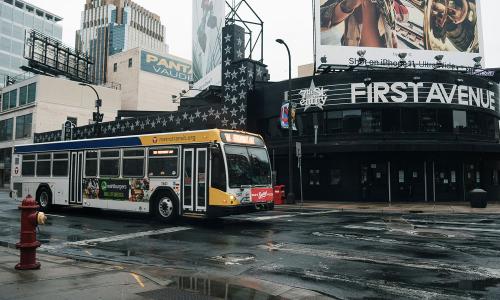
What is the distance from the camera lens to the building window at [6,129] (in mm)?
64312

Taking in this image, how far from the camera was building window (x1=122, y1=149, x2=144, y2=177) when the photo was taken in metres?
15.5

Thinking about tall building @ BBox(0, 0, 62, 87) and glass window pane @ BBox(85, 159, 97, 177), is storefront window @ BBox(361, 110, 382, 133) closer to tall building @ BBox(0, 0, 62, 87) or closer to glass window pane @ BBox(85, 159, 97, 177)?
glass window pane @ BBox(85, 159, 97, 177)

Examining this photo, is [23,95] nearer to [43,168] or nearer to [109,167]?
[43,168]

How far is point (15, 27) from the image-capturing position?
6053 inches

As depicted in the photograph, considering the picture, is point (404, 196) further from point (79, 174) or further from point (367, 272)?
point (367, 272)

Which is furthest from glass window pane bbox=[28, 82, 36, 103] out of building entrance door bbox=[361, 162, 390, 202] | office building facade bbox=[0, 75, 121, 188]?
building entrance door bbox=[361, 162, 390, 202]

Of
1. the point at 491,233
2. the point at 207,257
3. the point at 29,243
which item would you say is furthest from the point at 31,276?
the point at 491,233

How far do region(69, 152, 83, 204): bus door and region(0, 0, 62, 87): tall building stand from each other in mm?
145532

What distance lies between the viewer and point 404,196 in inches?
1058

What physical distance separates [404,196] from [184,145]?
17293 millimetres

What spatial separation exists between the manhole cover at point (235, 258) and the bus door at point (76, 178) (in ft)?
33.9

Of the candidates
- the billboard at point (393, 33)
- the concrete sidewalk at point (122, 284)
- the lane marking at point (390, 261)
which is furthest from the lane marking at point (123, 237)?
the billboard at point (393, 33)

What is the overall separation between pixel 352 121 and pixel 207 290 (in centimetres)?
2265

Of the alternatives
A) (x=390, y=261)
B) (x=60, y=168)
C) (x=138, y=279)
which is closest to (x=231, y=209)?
(x=390, y=261)
